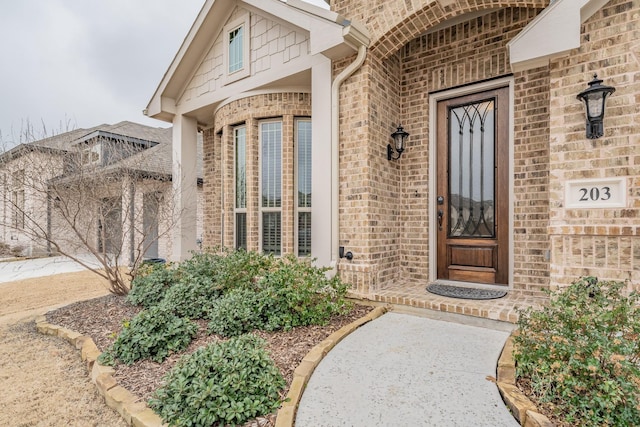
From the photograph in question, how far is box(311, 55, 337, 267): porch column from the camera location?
427cm

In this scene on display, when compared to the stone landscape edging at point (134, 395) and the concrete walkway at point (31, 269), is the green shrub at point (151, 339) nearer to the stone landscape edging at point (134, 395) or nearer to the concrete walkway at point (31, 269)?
the stone landscape edging at point (134, 395)

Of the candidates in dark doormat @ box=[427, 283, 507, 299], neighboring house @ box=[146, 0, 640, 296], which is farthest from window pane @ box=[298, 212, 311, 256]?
dark doormat @ box=[427, 283, 507, 299]

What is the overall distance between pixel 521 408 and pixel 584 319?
27.1 inches

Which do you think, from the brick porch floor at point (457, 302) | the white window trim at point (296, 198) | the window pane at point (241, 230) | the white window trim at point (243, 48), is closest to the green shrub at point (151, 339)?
the brick porch floor at point (457, 302)

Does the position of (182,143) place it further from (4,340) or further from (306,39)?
Result: (4,340)

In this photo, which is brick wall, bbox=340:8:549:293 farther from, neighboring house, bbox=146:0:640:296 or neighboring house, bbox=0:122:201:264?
neighboring house, bbox=0:122:201:264

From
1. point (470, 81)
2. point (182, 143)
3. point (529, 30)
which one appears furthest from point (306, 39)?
point (182, 143)

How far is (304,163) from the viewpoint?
511 cm

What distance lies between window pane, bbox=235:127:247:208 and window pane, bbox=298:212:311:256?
114cm

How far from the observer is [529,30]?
3.13 m

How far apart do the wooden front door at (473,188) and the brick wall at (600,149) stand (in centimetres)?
96

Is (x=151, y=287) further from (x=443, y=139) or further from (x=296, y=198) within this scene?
(x=443, y=139)

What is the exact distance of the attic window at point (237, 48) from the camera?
5363 mm

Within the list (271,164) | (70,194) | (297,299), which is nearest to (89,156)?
(70,194)
